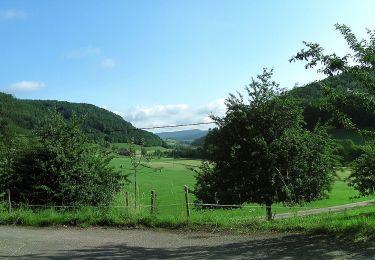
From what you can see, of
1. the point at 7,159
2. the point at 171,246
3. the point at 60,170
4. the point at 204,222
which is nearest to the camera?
the point at 171,246

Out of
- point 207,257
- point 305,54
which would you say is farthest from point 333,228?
point 305,54

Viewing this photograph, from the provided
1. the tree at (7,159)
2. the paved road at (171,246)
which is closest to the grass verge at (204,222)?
the paved road at (171,246)

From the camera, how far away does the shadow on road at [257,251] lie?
7.27m

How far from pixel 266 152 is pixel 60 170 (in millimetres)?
8526

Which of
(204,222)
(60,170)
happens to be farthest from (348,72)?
(60,170)

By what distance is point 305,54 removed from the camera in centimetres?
866

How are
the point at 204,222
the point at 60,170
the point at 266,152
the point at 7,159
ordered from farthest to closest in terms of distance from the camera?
the point at 7,159 → the point at 60,170 → the point at 266,152 → the point at 204,222

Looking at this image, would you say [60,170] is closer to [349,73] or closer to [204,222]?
[204,222]

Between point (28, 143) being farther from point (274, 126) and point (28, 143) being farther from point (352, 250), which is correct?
point (352, 250)

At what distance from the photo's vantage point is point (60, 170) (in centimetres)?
1866

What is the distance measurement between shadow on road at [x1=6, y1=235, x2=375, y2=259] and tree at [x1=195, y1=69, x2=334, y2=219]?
7.75 m

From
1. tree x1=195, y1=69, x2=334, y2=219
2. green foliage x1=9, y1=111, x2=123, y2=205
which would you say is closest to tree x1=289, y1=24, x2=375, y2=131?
tree x1=195, y1=69, x2=334, y2=219

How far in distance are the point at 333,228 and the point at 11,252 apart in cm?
632

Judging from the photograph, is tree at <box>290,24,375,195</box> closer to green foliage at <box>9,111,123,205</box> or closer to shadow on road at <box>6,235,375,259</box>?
shadow on road at <box>6,235,375,259</box>
